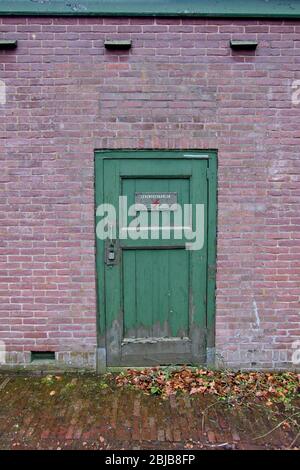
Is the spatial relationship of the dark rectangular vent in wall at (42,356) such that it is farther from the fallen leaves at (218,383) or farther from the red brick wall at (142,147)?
the fallen leaves at (218,383)

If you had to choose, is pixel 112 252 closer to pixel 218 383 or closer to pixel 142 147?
pixel 142 147

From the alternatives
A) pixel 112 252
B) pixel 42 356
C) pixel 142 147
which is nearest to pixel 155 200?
pixel 142 147

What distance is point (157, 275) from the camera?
12.1ft

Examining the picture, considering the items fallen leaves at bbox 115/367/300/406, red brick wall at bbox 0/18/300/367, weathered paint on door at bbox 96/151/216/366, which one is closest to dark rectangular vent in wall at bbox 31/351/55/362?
red brick wall at bbox 0/18/300/367

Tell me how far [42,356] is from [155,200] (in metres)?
2.01

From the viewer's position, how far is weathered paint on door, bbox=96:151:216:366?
355 cm

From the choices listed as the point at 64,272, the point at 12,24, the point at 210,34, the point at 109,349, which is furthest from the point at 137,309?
the point at 12,24

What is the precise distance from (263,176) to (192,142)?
0.79 m

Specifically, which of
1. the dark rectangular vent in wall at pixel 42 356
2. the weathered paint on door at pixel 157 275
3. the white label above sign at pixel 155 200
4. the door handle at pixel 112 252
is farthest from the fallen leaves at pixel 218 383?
the white label above sign at pixel 155 200

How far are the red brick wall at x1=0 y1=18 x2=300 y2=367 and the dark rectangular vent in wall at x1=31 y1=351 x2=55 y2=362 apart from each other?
4.0 inches

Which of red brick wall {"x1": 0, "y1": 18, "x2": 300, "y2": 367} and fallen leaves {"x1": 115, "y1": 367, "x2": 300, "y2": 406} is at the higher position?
red brick wall {"x1": 0, "y1": 18, "x2": 300, "y2": 367}

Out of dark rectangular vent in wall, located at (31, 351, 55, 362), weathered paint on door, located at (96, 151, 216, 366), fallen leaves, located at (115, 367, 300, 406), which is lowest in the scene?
fallen leaves, located at (115, 367, 300, 406)

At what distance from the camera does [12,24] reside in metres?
3.43

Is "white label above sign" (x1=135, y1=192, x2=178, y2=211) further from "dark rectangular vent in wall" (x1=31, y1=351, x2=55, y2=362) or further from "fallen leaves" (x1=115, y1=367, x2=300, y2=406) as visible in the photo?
"dark rectangular vent in wall" (x1=31, y1=351, x2=55, y2=362)
